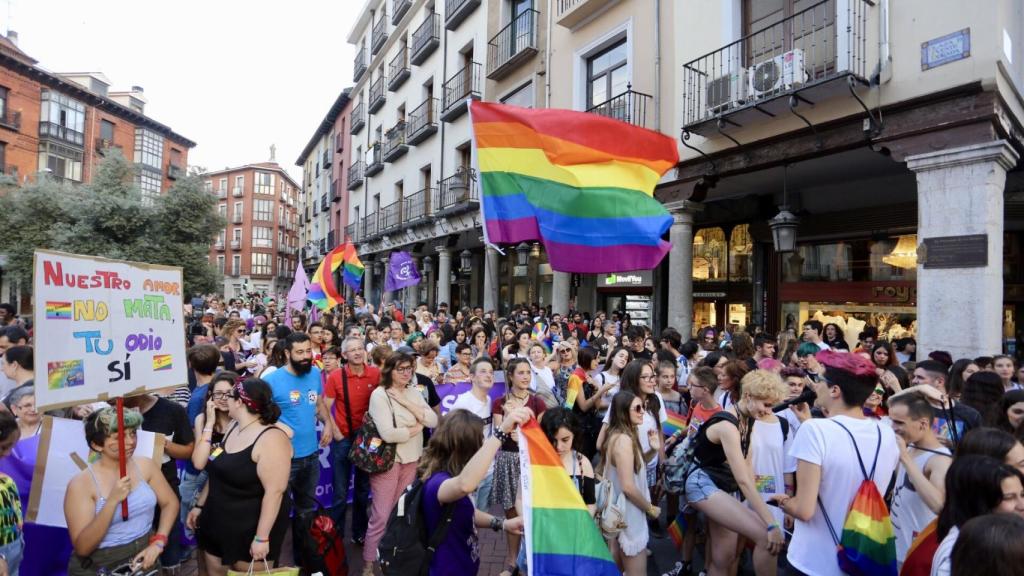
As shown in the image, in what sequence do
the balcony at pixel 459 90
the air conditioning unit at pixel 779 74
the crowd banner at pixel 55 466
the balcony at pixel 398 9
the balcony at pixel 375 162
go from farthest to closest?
the balcony at pixel 375 162 < the balcony at pixel 398 9 < the balcony at pixel 459 90 < the air conditioning unit at pixel 779 74 < the crowd banner at pixel 55 466

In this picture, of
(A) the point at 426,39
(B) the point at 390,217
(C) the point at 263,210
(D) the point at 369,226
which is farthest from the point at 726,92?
(C) the point at 263,210

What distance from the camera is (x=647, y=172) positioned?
5000 millimetres

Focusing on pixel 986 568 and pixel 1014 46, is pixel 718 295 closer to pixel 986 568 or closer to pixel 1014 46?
pixel 1014 46

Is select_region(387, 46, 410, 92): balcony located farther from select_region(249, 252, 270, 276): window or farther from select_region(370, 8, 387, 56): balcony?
select_region(249, 252, 270, 276): window

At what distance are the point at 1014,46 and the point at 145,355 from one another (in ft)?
34.3

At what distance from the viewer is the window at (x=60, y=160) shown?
3148cm

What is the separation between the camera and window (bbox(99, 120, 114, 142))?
3668 centimetres

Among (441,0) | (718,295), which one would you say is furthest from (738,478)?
(441,0)

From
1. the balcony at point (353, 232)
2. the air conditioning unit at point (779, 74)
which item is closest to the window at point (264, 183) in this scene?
the balcony at point (353, 232)

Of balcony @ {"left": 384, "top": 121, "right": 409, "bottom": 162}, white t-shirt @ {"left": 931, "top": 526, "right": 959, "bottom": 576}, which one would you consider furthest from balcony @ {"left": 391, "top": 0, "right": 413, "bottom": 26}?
white t-shirt @ {"left": 931, "top": 526, "right": 959, "bottom": 576}

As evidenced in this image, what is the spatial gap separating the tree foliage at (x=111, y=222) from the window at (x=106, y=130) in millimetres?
19472

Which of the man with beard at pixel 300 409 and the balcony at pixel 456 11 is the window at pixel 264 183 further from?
the man with beard at pixel 300 409

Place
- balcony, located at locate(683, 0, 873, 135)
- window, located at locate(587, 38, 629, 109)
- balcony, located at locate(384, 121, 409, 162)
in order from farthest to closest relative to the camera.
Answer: balcony, located at locate(384, 121, 409, 162) → window, located at locate(587, 38, 629, 109) → balcony, located at locate(683, 0, 873, 135)

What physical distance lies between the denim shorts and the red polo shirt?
265cm
